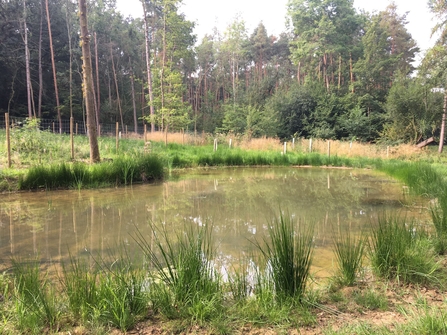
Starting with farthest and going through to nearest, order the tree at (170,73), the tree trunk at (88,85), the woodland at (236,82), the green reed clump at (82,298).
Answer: the woodland at (236,82)
the tree at (170,73)
the tree trunk at (88,85)
the green reed clump at (82,298)

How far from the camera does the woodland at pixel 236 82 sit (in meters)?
21.5

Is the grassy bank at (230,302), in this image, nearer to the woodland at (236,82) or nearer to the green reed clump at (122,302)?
the green reed clump at (122,302)

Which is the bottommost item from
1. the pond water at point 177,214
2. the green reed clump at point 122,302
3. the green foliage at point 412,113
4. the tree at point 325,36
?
the pond water at point 177,214

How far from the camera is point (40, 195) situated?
6.00 m

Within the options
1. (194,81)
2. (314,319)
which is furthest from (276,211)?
(194,81)

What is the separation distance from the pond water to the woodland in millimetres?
11998

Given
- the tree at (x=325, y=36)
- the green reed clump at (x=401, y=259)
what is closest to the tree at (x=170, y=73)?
the tree at (x=325, y=36)

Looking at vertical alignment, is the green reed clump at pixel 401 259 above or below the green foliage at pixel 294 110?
below

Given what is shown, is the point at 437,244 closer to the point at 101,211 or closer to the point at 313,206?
the point at 313,206

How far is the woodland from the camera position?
21.5 m

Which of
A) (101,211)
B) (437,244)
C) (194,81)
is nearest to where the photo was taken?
(437,244)

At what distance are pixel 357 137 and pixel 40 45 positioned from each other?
2733 centimetres

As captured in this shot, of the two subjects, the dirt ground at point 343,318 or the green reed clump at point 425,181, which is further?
the green reed clump at point 425,181

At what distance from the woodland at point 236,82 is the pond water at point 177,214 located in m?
12.0
